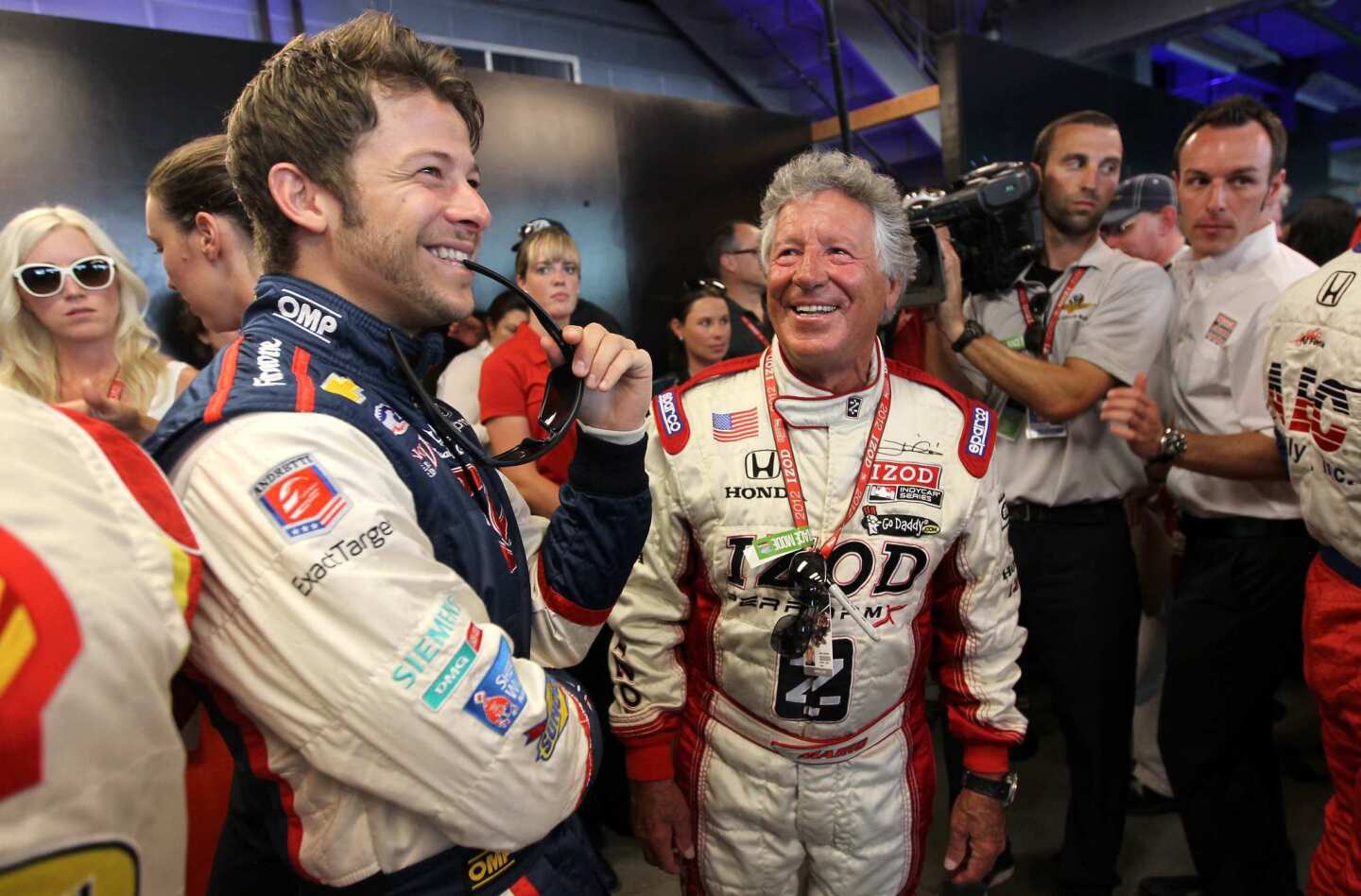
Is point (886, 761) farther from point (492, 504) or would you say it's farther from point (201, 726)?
point (201, 726)

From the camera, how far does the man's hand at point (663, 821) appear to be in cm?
159

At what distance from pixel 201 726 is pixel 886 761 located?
1154 mm

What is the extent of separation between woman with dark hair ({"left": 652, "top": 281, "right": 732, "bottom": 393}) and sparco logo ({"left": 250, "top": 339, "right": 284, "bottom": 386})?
2344 millimetres

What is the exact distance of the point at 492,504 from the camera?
104 centimetres

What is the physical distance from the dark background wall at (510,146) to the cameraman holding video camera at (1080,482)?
2656 millimetres

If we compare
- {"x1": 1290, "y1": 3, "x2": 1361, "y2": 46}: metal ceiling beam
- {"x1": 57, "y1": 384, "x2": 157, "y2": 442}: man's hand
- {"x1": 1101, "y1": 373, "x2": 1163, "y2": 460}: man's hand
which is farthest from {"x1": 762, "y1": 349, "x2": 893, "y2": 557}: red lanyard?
{"x1": 1290, "y1": 3, "x2": 1361, "y2": 46}: metal ceiling beam

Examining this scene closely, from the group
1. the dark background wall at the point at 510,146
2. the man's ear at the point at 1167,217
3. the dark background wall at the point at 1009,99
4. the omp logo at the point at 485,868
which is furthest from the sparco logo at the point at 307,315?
the man's ear at the point at 1167,217

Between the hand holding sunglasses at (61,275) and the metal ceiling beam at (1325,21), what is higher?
the metal ceiling beam at (1325,21)

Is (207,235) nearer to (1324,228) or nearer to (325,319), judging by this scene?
(325,319)

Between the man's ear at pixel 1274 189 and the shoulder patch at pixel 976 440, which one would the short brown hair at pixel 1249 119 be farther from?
the shoulder patch at pixel 976 440

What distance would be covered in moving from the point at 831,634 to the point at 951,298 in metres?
1.17

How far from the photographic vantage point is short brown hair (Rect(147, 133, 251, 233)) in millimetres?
1428

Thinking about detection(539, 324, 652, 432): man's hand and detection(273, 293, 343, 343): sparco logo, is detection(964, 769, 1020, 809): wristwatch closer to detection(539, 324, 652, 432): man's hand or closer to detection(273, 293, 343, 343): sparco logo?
detection(539, 324, 652, 432): man's hand

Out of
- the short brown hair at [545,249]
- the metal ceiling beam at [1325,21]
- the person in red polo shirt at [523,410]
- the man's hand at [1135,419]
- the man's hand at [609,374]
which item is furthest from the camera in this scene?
the metal ceiling beam at [1325,21]
